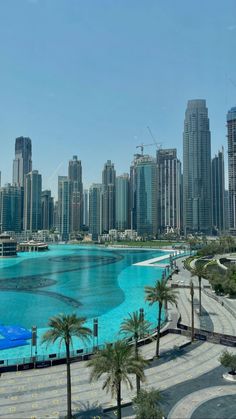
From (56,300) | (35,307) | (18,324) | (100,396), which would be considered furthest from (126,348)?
(56,300)

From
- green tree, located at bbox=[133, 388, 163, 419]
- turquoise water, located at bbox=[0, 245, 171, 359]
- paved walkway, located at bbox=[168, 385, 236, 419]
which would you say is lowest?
turquoise water, located at bbox=[0, 245, 171, 359]

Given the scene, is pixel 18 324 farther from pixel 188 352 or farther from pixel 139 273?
pixel 139 273

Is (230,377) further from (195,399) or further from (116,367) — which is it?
(116,367)

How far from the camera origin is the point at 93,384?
32.2 metres

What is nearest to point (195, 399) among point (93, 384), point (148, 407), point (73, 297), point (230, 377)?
point (230, 377)

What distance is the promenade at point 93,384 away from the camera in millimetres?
27344

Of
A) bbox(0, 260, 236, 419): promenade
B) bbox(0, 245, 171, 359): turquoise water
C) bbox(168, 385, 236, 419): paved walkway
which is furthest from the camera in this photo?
bbox(0, 245, 171, 359): turquoise water

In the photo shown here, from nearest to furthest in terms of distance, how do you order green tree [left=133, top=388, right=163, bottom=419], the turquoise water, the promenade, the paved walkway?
green tree [left=133, top=388, right=163, bottom=419], the paved walkway, the promenade, the turquoise water

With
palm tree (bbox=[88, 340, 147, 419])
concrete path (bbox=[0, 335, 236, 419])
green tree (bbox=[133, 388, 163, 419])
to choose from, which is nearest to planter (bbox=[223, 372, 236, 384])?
concrete path (bbox=[0, 335, 236, 419])

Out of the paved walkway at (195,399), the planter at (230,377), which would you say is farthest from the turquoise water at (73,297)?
the paved walkway at (195,399)

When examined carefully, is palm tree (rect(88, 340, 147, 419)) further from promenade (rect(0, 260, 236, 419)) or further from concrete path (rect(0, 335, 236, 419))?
concrete path (rect(0, 335, 236, 419))

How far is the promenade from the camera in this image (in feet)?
89.7

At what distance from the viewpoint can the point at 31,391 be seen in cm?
3059

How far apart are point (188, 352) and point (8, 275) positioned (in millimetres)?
97807
